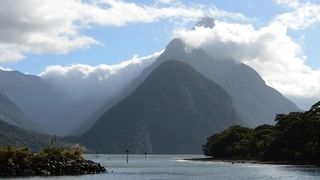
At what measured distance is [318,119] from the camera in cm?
→ 15350

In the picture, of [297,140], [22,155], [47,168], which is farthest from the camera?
[297,140]

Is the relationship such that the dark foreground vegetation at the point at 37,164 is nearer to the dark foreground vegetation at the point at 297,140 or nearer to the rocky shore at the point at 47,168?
the rocky shore at the point at 47,168

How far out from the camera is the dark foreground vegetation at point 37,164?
11125 centimetres

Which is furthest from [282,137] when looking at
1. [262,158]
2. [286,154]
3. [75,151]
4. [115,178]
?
[115,178]

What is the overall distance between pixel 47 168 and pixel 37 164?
6.91 feet

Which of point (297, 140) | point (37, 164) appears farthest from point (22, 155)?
point (297, 140)

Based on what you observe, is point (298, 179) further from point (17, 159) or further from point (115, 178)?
point (17, 159)

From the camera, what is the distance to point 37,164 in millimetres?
114250

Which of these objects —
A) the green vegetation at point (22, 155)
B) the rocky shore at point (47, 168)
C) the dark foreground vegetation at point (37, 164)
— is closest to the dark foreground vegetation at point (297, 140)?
the rocky shore at point (47, 168)

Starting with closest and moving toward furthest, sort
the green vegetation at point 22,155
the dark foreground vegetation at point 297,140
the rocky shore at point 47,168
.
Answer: the rocky shore at point 47,168
the green vegetation at point 22,155
the dark foreground vegetation at point 297,140

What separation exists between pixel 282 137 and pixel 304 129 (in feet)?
32.3

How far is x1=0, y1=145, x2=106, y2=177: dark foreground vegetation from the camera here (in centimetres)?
11125

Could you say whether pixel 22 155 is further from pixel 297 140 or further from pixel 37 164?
pixel 297 140

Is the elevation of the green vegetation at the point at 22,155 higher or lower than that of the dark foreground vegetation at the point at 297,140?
lower
